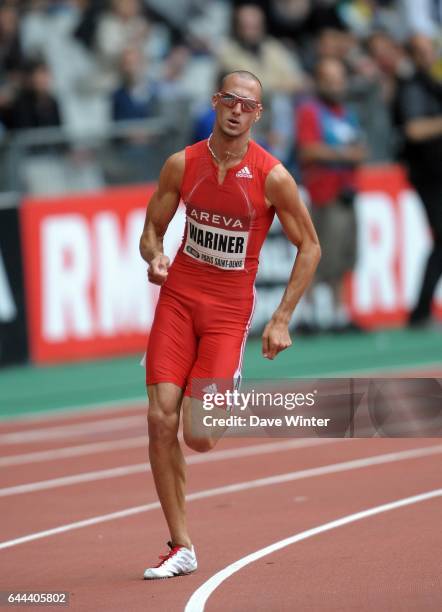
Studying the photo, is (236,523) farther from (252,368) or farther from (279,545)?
(252,368)

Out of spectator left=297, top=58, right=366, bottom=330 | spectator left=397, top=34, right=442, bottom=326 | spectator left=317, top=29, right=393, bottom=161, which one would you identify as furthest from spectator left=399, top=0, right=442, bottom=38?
spectator left=297, top=58, right=366, bottom=330

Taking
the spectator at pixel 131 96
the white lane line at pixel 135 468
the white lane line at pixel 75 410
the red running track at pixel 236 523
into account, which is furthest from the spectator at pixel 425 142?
the white lane line at pixel 135 468

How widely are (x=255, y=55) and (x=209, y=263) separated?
12.4m

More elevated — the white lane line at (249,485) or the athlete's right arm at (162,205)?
the athlete's right arm at (162,205)

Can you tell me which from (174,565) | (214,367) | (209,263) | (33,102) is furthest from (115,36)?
(174,565)

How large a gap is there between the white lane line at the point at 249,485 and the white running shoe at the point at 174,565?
129 cm

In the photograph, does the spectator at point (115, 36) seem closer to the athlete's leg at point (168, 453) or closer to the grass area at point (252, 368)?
the grass area at point (252, 368)

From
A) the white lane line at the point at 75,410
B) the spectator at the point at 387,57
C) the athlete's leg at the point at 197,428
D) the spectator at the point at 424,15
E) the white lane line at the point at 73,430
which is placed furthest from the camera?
the spectator at the point at 424,15

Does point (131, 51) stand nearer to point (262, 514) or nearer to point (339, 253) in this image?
point (339, 253)

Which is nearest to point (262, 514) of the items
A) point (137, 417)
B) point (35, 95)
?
point (137, 417)

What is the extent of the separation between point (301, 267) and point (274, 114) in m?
10.7

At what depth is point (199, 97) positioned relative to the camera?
18891 mm

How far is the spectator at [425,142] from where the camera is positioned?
18094mm

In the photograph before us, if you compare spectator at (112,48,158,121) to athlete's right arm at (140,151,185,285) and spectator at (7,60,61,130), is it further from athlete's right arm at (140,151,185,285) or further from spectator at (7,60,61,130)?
athlete's right arm at (140,151,185,285)
